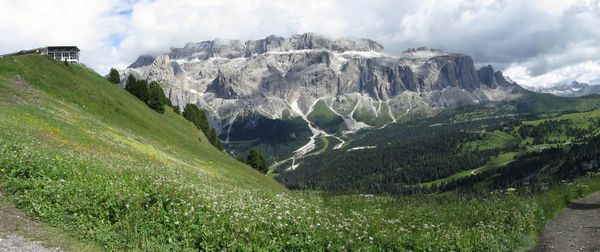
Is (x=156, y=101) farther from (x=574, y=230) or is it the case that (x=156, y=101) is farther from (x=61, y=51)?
(x=574, y=230)

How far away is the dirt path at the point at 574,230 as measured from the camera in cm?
1168

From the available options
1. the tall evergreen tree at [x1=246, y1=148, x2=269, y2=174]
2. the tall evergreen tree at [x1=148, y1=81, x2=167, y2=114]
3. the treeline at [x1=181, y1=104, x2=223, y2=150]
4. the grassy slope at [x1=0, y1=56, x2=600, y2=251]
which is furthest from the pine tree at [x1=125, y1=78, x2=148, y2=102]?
the grassy slope at [x1=0, y1=56, x2=600, y2=251]

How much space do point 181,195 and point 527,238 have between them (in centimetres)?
1379

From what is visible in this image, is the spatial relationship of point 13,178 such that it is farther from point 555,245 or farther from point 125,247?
point 555,245

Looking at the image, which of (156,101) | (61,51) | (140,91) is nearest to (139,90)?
(140,91)

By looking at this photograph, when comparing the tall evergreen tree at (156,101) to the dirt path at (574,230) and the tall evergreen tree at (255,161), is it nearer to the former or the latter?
the tall evergreen tree at (255,161)

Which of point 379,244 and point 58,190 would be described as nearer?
point 379,244

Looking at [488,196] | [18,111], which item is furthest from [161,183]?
[18,111]

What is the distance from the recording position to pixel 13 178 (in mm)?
11719

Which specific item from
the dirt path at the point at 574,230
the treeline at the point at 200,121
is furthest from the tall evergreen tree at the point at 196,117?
the dirt path at the point at 574,230

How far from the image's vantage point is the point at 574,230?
14.0m

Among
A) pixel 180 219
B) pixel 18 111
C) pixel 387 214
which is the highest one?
pixel 18 111

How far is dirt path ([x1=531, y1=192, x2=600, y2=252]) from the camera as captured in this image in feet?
38.3

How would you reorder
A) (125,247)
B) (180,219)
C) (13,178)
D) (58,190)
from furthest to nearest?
1. (13,178)
2. (58,190)
3. (180,219)
4. (125,247)
